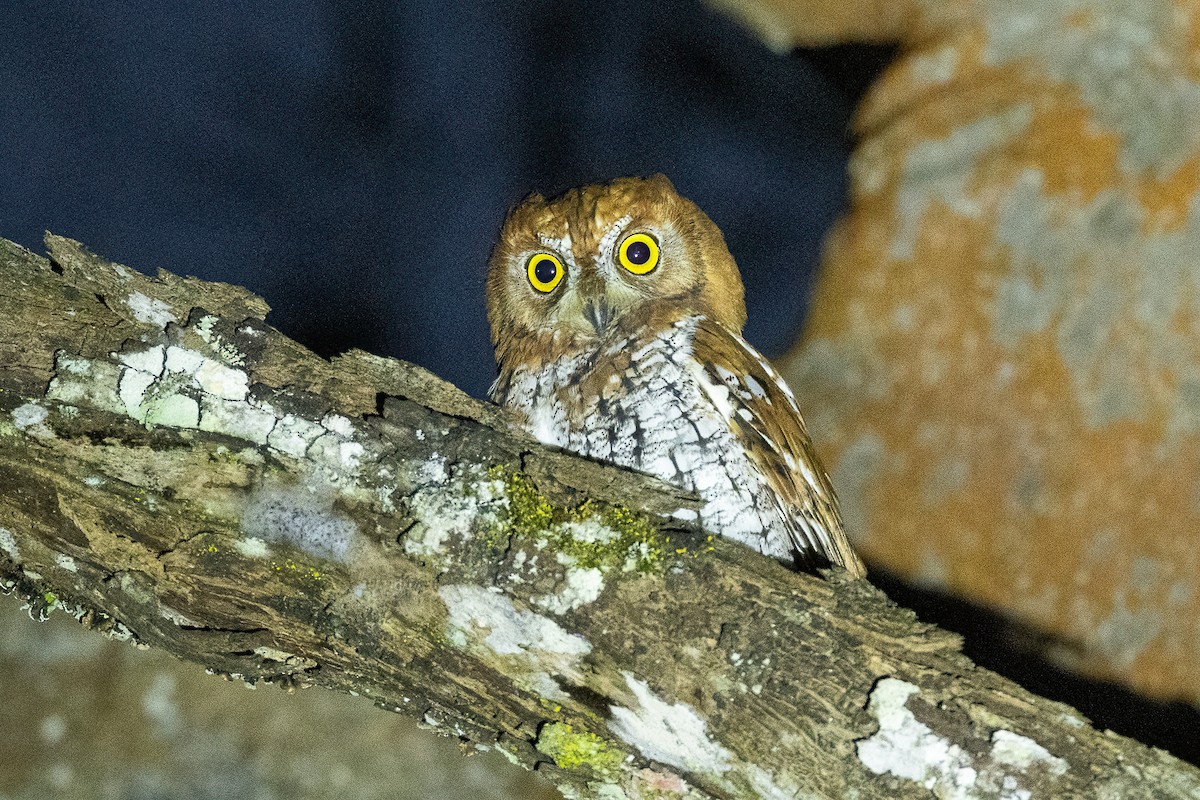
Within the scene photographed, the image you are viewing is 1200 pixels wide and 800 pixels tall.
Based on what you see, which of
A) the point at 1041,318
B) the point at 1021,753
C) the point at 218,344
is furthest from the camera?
the point at 1041,318

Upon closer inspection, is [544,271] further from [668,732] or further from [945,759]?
[945,759]

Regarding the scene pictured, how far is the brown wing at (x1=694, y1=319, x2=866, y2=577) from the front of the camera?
151 cm

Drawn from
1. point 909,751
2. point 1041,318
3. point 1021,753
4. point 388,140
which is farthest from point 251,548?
point 1041,318

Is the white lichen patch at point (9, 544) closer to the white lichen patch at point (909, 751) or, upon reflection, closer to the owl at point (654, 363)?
the owl at point (654, 363)

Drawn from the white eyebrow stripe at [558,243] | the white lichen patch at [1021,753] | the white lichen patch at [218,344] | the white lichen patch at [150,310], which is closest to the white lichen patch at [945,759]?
the white lichen patch at [1021,753]

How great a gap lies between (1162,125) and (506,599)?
5.48 ft

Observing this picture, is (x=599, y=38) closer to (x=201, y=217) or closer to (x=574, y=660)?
(x=201, y=217)

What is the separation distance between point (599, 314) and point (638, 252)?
0.56 feet

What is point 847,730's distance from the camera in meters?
0.89

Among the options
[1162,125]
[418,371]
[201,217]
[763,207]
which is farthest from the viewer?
[763,207]

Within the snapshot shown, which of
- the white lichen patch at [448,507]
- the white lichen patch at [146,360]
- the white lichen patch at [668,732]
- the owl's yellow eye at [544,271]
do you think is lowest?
the white lichen patch at [668,732]

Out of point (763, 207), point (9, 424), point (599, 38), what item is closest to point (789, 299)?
point (763, 207)

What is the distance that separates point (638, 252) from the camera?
1.69 meters

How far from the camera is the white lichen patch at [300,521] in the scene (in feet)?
3.27
